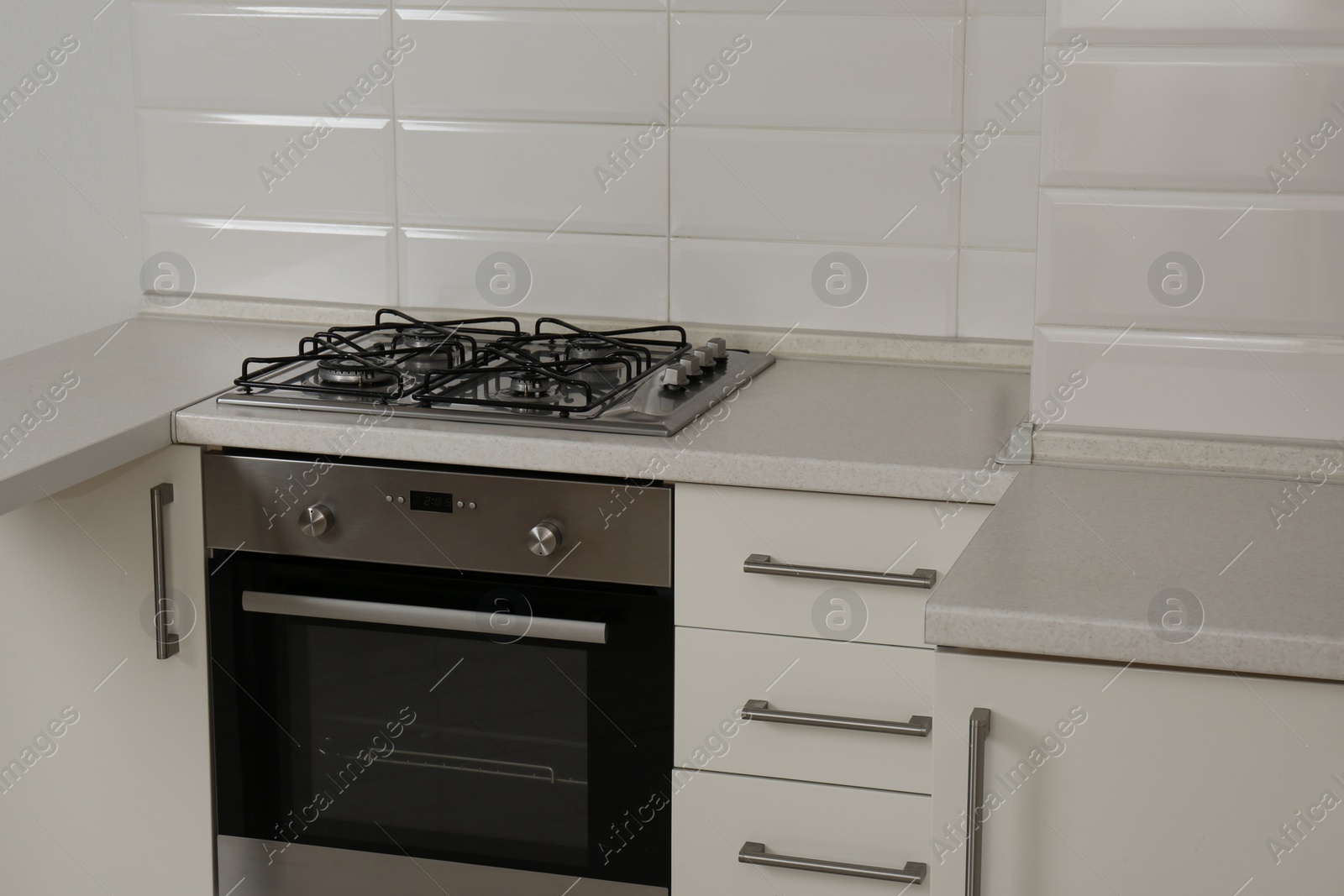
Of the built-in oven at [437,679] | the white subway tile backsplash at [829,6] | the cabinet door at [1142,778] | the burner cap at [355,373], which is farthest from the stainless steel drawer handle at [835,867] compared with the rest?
the white subway tile backsplash at [829,6]

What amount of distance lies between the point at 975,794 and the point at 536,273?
4.18 feet

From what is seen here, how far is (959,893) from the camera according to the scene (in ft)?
4.08

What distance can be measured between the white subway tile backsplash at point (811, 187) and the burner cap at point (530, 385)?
46 centimetres

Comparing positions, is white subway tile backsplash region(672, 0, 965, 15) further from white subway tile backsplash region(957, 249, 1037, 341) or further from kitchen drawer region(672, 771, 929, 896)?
kitchen drawer region(672, 771, 929, 896)

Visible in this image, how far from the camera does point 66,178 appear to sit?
237 cm

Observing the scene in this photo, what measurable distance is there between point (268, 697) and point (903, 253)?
43.2 inches

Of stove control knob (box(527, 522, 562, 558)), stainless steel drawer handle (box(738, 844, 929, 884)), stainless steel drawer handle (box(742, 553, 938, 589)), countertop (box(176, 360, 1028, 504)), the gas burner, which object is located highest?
the gas burner

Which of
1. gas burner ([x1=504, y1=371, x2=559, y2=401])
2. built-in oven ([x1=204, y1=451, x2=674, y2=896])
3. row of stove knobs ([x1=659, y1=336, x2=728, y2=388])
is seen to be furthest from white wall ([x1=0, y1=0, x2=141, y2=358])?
row of stove knobs ([x1=659, y1=336, x2=728, y2=388])

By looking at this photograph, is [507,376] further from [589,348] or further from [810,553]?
[810,553]

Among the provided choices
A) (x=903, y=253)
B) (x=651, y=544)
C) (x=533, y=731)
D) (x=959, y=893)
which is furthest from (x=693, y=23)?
(x=959, y=893)

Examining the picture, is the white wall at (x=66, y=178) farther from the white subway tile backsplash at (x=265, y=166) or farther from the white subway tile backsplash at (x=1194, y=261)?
the white subway tile backsplash at (x=1194, y=261)

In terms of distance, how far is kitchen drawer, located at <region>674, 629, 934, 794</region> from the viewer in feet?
5.36

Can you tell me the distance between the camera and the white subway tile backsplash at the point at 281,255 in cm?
228

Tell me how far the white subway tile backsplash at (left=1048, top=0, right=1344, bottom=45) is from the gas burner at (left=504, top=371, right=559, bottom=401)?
0.74m
